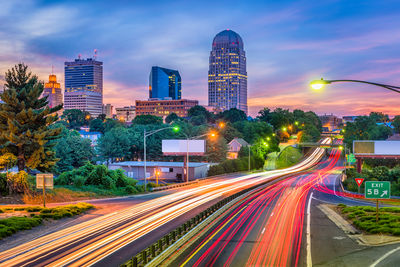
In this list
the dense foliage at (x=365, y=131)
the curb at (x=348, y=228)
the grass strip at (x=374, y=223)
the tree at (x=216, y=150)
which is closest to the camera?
the curb at (x=348, y=228)

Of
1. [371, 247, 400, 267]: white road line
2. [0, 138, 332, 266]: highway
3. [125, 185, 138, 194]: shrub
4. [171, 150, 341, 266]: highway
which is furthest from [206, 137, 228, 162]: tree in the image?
[371, 247, 400, 267]: white road line

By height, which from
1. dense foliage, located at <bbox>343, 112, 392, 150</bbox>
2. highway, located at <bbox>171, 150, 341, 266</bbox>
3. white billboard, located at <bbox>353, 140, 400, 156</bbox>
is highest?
dense foliage, located at <bbox>343, 112, 392, 150</bbox>

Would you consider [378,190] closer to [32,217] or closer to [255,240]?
[255,240]

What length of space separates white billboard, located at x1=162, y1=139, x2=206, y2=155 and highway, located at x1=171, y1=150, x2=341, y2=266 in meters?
41.0

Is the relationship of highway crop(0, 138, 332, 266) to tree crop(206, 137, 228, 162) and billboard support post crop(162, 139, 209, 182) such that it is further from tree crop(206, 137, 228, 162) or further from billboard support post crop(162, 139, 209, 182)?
tree crop(206, 137, 228, 162)

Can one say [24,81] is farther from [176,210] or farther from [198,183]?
[198,183]

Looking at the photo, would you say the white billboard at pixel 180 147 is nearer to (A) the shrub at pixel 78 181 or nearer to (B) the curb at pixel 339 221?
(A) the shrub at pixel 78 181

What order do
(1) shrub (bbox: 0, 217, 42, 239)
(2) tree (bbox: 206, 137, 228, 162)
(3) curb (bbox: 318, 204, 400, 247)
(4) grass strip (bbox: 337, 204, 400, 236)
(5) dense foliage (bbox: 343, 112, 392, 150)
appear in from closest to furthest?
(3) curb (bbox: 318, 204, 400, 247) → (1) shrub (bbox: 0, 217, 42, 239) → (4) grass strip (bbox: 337, 204, 400, 236) → (2) tree (bbox: 206, 137, 228, 162) → (5) dense foliage (bbox: 343, 112, 392, 150)

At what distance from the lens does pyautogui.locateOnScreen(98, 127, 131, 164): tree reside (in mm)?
104438

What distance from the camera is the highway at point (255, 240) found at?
18.4 meters

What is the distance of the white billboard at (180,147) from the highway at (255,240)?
4104 centimetres


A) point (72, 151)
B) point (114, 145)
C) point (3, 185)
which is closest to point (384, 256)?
point (3, 185)

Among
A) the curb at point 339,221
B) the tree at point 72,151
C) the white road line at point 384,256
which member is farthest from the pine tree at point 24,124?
the tree at point 72,151

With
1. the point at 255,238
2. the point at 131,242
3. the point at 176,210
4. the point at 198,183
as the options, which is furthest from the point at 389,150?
the point at 131,242
